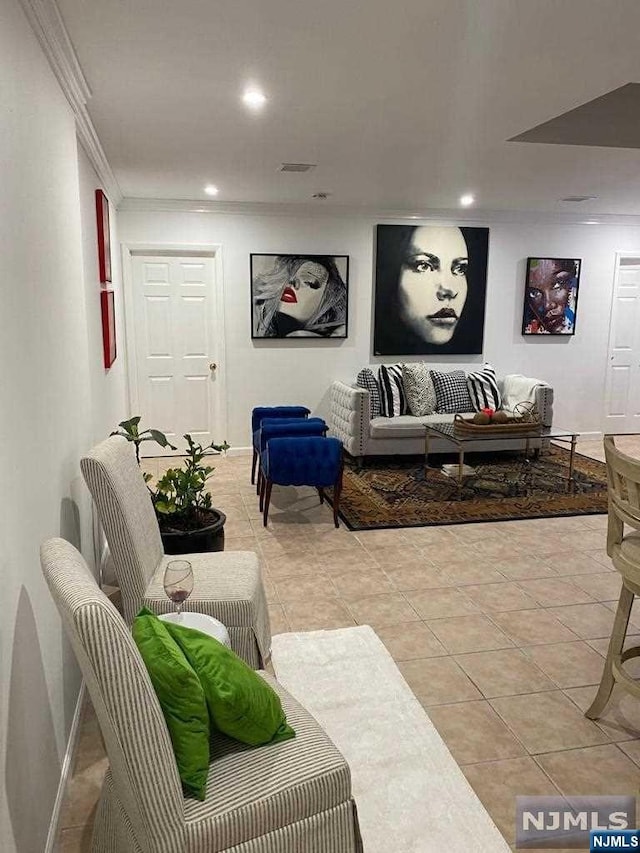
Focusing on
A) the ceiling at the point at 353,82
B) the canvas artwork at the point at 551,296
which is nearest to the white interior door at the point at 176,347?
the ceiling at the point at 353,82

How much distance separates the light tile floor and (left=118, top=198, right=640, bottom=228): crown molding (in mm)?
2881

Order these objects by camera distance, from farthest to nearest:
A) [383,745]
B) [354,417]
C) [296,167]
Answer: [354,417] → [296,167] → [383,745]

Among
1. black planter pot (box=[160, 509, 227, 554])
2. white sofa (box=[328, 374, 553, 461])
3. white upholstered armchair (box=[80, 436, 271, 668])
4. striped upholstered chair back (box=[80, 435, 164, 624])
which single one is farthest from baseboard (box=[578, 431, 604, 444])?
Result: striped upholstered chair back (box=[80, 435, 164, 624])

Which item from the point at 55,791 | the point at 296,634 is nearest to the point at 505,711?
the point at 296,634

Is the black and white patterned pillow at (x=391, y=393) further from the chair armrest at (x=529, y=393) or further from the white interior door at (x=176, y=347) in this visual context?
the white interior door at (x=176, y=347)

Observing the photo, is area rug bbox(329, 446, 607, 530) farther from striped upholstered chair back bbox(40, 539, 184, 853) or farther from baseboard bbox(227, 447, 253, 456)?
striped upholstered chair back bbox(40, 539, 184, 853)

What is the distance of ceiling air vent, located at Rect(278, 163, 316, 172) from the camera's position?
185 inches

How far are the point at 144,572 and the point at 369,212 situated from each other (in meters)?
5.13

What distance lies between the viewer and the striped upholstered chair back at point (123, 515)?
7.83 feet

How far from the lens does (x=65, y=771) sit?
7.13 ft

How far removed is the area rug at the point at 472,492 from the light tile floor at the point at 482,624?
0.60ft

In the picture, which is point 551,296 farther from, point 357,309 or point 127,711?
point 127,711

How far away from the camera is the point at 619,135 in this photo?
3891 mm

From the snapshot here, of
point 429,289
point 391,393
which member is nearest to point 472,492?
point 391,393
